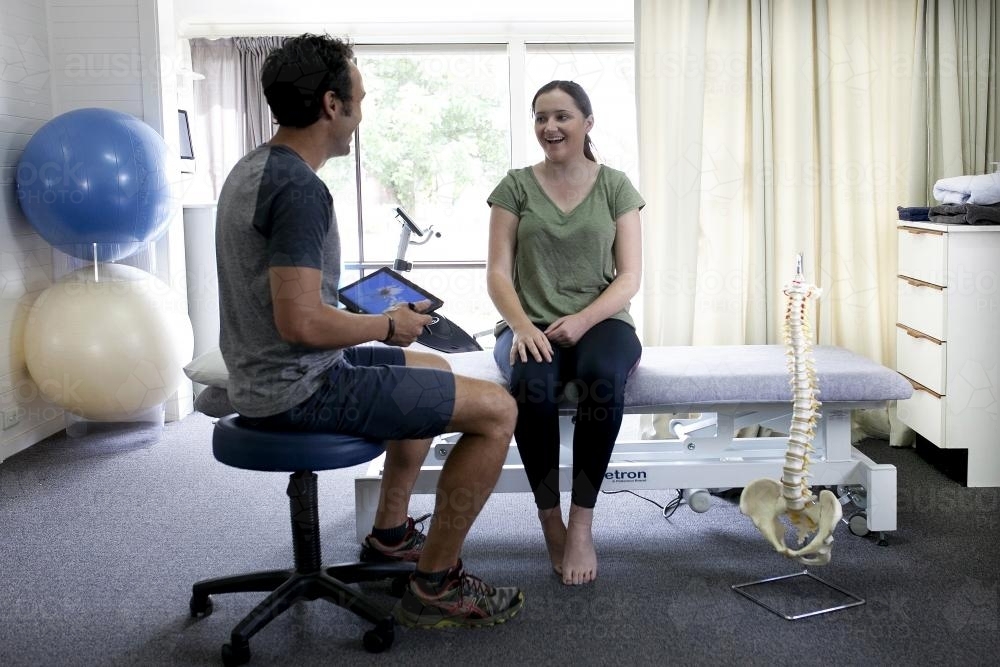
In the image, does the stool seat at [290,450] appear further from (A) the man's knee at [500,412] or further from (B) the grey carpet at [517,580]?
(B) the grey carpet at [517,580]

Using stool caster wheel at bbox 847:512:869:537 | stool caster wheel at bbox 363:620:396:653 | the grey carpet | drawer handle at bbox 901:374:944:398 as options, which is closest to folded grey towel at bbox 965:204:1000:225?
drawer handle at bbox 901:374:944:398

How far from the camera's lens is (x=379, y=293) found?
2.47 m

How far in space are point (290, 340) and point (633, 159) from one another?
4632 millimetres

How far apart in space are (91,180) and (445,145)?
3.46m

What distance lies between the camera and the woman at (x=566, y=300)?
2.17 metres

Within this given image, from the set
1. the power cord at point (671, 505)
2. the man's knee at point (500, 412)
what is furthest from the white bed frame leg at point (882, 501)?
the man's knee at point (500, 412)

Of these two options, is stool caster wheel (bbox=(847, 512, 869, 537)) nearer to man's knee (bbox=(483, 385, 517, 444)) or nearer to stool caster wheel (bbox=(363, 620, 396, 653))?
man's knee (bbox=(483, 385, 517, 444))

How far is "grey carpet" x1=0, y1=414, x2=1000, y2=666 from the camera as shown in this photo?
1845 mm

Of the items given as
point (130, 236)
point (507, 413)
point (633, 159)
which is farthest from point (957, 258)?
point (633, 159)

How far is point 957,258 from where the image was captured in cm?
274

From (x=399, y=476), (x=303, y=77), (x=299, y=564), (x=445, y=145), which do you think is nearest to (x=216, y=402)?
(x=399, y=476)

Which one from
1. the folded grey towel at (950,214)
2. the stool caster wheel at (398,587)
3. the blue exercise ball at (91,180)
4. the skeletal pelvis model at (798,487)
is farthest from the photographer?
Result: the blue exercise ball at (91,180)

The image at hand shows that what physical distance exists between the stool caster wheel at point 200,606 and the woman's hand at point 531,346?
32.1 inches

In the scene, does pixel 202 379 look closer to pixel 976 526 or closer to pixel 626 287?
pixel 626 287
